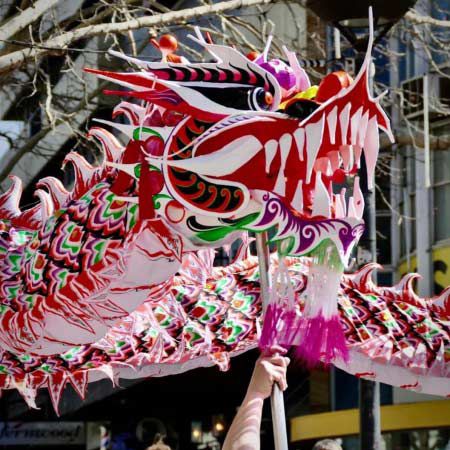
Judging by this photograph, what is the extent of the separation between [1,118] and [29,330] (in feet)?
32.7

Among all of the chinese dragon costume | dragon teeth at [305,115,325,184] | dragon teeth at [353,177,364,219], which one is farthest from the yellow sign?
dragon teeth at [305,115,325,184]

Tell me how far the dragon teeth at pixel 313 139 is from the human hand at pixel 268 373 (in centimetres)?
85

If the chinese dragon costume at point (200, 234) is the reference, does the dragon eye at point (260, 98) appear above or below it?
above

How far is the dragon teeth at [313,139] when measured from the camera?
5816mm

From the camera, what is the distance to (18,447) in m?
22.4

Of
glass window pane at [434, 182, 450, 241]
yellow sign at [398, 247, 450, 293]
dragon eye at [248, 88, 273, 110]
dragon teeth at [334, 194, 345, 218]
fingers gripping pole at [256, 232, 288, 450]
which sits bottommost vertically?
fingers gripping pole at [256, 232, 288, 450]

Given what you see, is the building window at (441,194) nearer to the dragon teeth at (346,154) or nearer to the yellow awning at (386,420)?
the yellow awning at (386,420)

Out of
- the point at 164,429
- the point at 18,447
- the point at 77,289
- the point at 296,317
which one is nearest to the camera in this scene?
the point at 296,317

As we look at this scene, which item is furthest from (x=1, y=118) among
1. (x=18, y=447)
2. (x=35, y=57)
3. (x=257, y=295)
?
(x=257, y=295)

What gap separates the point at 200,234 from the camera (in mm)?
6176

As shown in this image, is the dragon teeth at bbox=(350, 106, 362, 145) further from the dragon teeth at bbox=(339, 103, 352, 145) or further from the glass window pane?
the glass window pane

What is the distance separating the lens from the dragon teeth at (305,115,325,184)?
5.82 meters

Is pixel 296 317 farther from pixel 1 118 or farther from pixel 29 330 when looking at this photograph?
pixel 1 118

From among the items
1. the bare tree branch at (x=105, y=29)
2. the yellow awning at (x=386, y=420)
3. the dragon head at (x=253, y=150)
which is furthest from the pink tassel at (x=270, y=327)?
the yellow awning at (x=386, y=420)
